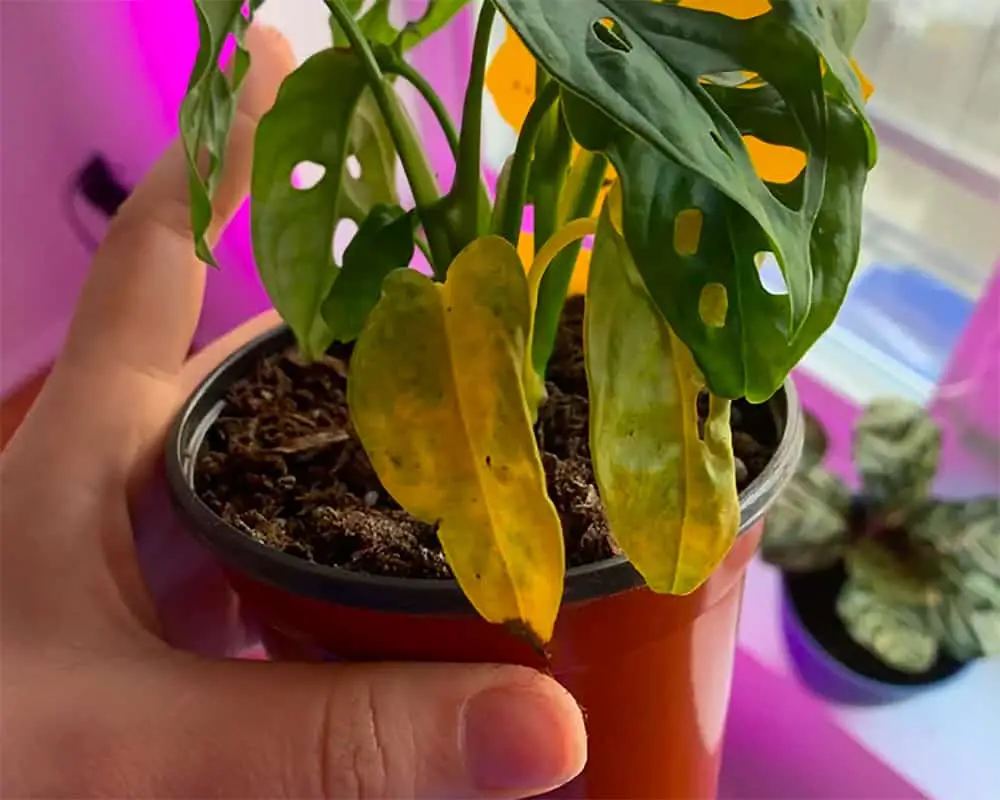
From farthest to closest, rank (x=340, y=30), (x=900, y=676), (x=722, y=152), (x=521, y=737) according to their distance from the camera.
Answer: (x=900, y=676)
(x=340, y=30)
(x=521, y=737)
(x=722, y=152)

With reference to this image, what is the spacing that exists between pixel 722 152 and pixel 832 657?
0.59m

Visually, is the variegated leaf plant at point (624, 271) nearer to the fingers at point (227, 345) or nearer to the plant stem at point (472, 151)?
the plant stem at point (472, 151)

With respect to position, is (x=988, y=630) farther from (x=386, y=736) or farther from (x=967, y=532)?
(x=386, y=736)

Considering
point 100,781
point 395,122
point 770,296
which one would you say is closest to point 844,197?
point 770,296

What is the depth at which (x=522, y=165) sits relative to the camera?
45 centimetres

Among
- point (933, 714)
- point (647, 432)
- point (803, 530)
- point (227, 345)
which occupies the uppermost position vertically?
point (647, 432)

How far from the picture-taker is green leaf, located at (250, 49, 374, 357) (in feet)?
1.58

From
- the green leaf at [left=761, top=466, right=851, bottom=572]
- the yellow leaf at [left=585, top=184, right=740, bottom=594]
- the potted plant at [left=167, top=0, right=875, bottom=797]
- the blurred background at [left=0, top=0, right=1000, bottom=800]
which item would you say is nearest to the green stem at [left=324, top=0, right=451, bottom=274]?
the potted plant at [left=167, top=0, right=875, bottom=797]

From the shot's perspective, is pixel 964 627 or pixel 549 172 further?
pixel 964 627

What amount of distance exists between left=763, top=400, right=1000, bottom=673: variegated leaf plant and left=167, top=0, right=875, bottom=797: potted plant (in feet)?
0.72

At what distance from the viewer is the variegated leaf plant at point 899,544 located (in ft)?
2.47

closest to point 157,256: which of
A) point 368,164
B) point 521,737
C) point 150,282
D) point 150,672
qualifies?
point 150,282

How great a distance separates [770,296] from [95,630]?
1.10 ft

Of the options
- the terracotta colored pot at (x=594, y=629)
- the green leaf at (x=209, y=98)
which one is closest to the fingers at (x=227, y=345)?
the terracotta colored pot at (x=594, y=629)
